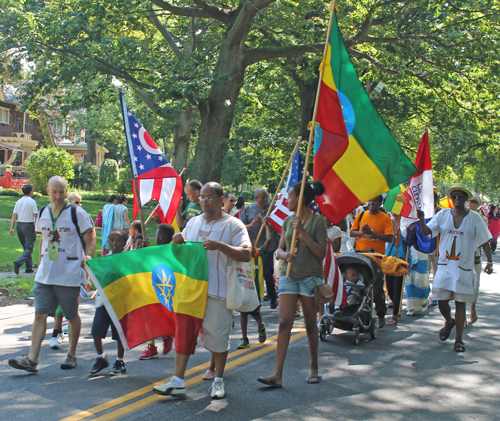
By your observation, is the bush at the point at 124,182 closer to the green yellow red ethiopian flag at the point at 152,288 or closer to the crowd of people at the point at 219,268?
the crowd of people at the point at 219,268

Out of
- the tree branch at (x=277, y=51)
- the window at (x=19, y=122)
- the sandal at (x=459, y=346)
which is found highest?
the window at (x=19, y=122)

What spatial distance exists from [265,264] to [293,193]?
386 cm

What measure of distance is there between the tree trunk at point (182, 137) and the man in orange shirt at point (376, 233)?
14542 millimetres

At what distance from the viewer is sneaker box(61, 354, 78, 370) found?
5.69 meters

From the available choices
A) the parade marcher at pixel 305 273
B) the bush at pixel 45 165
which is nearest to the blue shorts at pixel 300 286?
the parade marcher at pixel 305 273

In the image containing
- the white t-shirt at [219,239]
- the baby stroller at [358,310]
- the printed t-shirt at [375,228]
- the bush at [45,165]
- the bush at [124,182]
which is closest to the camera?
the white t-shirt at [219,239]

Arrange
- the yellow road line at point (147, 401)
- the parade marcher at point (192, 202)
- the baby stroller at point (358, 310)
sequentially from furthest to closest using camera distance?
the parade marcher at point (192, 202) → the baby stroller at point (358, 310) → the yellow road line at point (147, 401)

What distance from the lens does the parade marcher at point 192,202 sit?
26.0 feet

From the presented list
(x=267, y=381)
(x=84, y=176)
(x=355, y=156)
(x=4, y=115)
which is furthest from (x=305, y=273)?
(x=4, y=115)

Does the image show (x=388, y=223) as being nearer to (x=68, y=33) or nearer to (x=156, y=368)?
(x=156, y=368)

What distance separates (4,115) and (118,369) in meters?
45.8

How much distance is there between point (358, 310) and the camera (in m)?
7.21

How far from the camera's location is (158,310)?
5.39m

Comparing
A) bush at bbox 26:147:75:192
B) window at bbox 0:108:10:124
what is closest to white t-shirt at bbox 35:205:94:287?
bush at bbox 26:147:75:192
